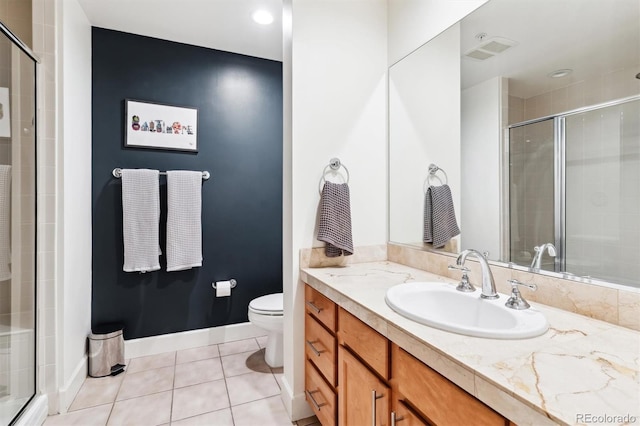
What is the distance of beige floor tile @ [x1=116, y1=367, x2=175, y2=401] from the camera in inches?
75.9

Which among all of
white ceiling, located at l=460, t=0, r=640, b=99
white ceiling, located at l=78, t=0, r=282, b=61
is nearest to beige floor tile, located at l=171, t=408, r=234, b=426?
white ceiling, located at l=460, t=0, r=640, b=99

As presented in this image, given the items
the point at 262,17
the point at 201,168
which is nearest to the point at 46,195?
the point at 201,168

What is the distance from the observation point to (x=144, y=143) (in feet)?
7.81

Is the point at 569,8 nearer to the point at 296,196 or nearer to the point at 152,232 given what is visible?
the point at 296,196

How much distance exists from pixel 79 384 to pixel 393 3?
300 centimetres

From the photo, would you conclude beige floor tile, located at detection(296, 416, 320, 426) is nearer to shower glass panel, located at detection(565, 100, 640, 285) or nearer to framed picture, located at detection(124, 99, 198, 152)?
shower glass panel, located at detection(565, 100, 640, 285)

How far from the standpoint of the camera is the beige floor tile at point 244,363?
7.11ft

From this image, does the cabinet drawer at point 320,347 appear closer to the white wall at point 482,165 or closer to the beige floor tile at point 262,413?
the beige floor tile at point 262,413

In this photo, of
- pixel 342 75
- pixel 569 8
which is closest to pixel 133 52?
pixel 342 75

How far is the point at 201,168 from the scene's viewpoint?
254 cm

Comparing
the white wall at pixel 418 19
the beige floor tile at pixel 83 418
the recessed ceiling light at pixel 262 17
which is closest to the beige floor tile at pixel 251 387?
the beige floor tile at pixel 83 418

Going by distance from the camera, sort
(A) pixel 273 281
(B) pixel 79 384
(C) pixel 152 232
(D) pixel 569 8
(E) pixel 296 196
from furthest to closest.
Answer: (A) pixel 273 281
(C) pixel 152 232
(B) pixel 79 384
(E) pixel 296 196
(D) pixel 569 8

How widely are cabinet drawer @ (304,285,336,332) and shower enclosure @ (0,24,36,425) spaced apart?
1.49 metres

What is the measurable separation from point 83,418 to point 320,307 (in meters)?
1.46
